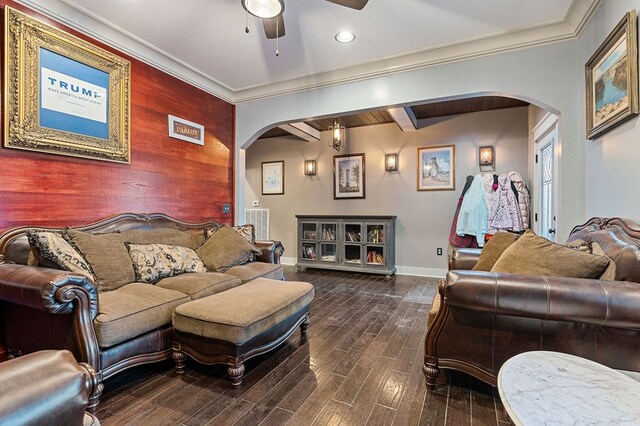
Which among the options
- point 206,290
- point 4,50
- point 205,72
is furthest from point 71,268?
point 205,72

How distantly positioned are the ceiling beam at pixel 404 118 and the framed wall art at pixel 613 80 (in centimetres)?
197

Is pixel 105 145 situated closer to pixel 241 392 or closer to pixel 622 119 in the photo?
pixel 241 392

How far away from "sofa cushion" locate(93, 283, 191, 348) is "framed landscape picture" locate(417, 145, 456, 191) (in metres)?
4.05

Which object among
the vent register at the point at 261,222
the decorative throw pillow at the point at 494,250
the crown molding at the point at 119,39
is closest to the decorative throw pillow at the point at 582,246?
the decorative throw pillow at the point at 494,250

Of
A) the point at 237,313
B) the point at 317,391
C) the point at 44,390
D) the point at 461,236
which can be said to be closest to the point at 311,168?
the point at 461,236

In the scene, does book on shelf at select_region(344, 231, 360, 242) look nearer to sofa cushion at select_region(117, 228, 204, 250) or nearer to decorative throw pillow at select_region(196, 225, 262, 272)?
decorative throw pillow at select_region(196, 225, 262, 272)

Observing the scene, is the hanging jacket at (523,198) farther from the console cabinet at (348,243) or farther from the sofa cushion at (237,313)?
the sofa cushion at (237,313)

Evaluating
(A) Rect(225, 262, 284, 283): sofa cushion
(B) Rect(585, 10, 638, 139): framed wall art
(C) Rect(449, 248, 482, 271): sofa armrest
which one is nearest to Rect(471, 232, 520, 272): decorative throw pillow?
(C) Rect(449, 248, 482, 271): sofa armrest

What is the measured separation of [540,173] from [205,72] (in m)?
4.34

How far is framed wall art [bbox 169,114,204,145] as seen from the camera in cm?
341

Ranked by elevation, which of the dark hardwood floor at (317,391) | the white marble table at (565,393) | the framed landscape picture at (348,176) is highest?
the framed landscape picture at (348,176)

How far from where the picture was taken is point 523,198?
4258 mm

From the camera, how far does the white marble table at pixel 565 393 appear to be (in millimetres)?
786

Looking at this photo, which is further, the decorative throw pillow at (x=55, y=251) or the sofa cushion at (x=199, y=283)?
the sofa cushion at (x=199, y=283)
